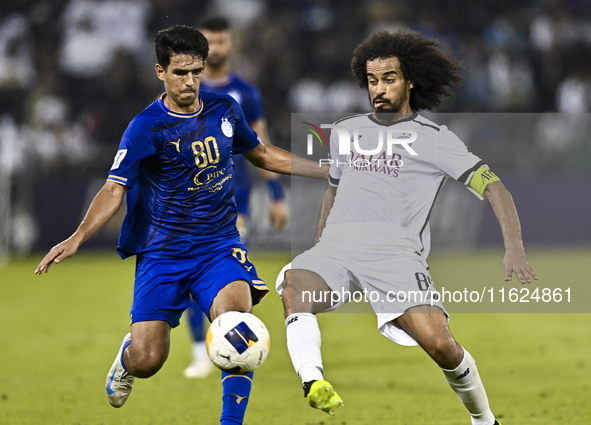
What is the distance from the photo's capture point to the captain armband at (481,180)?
4488mm

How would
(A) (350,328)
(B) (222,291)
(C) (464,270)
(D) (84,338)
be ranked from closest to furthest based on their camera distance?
1. (B) (222,291)
2. (D) (84,338)
3. (A) (350,328)
4. (C) (464,270)

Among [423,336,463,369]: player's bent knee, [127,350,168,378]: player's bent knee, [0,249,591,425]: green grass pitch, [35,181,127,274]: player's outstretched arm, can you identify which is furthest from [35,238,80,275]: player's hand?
[423,336,463,369]: player's bent knee

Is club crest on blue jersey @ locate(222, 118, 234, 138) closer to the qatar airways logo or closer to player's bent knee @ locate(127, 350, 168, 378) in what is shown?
the qatar airways logo

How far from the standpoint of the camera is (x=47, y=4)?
16.1m

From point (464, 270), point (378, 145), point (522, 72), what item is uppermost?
point (378, 145)

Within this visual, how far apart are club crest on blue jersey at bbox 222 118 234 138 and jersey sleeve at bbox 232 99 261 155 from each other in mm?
92

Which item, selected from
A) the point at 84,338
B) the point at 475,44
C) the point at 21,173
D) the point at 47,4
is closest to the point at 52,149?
the point at 21,173

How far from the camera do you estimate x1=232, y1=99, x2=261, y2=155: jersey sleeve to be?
497 cm

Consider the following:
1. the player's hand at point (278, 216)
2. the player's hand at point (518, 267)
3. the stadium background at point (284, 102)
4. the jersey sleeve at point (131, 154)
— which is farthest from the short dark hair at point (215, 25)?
the stadium background at point (284, 102)

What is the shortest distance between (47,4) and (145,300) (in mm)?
12753

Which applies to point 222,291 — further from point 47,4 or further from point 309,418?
point 47,4

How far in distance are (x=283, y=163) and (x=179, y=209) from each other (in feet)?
2.46

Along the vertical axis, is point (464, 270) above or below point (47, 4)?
below

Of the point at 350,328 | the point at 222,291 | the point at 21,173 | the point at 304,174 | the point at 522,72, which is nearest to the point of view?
the point at 222,291
